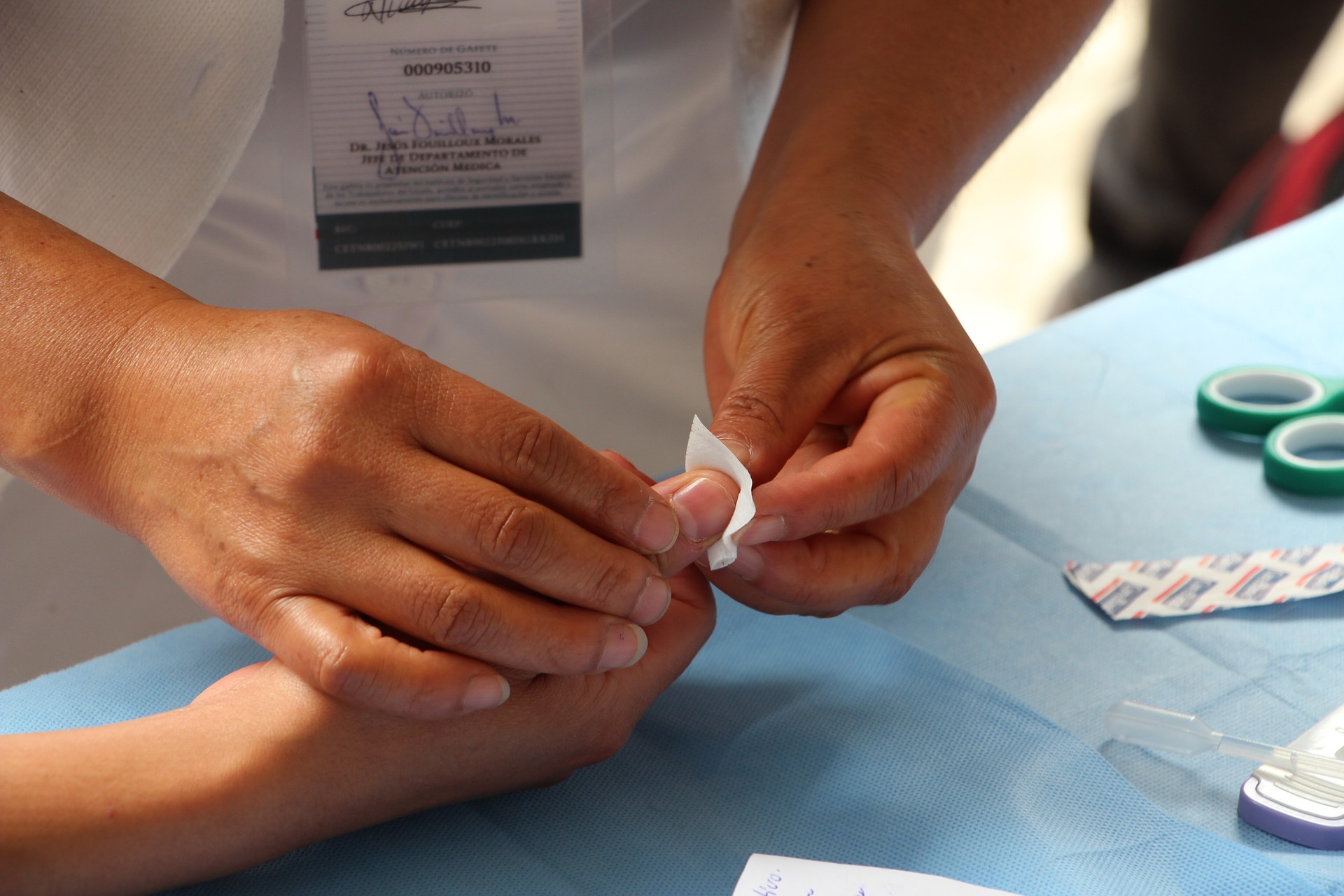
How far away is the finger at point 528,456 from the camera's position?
0.57m

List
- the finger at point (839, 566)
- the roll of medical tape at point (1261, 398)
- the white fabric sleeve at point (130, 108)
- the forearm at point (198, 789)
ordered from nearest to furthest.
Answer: the forearm at point (198, 789), the finger at point (839, 566), the white fabric sleeve at point (130, 108), the roll of medical tape at point (1261, 398)

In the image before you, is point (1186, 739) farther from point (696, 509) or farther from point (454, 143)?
point (454, 143)

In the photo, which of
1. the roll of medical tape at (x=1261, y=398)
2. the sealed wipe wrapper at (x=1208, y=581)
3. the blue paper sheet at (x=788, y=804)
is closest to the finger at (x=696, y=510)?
the blue paper sheet at (x=788, y=804)

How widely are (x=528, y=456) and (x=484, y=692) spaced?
121 millimetres

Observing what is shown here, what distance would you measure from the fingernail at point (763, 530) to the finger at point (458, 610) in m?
0.10

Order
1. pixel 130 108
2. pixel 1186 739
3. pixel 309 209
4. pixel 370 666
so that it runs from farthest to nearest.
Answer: pixel 309 209
pixel 130 108
pixel 1186 739
pixel 370 666

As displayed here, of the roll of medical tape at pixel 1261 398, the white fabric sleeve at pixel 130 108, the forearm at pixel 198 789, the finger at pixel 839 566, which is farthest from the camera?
the roll of medical tape at pixel 1261 398

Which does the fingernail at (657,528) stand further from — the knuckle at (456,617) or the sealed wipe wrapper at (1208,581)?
the sealed wipe wrapper at (1208,581)

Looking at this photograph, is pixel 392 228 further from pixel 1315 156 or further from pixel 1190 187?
pixel 1190 187

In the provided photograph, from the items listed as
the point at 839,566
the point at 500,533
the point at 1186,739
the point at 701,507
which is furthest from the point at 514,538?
the point at 1186,739

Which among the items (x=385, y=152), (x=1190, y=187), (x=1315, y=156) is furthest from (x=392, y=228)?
(x=1190, y=187)

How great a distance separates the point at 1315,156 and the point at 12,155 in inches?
73.8

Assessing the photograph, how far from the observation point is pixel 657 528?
23.7 inches
